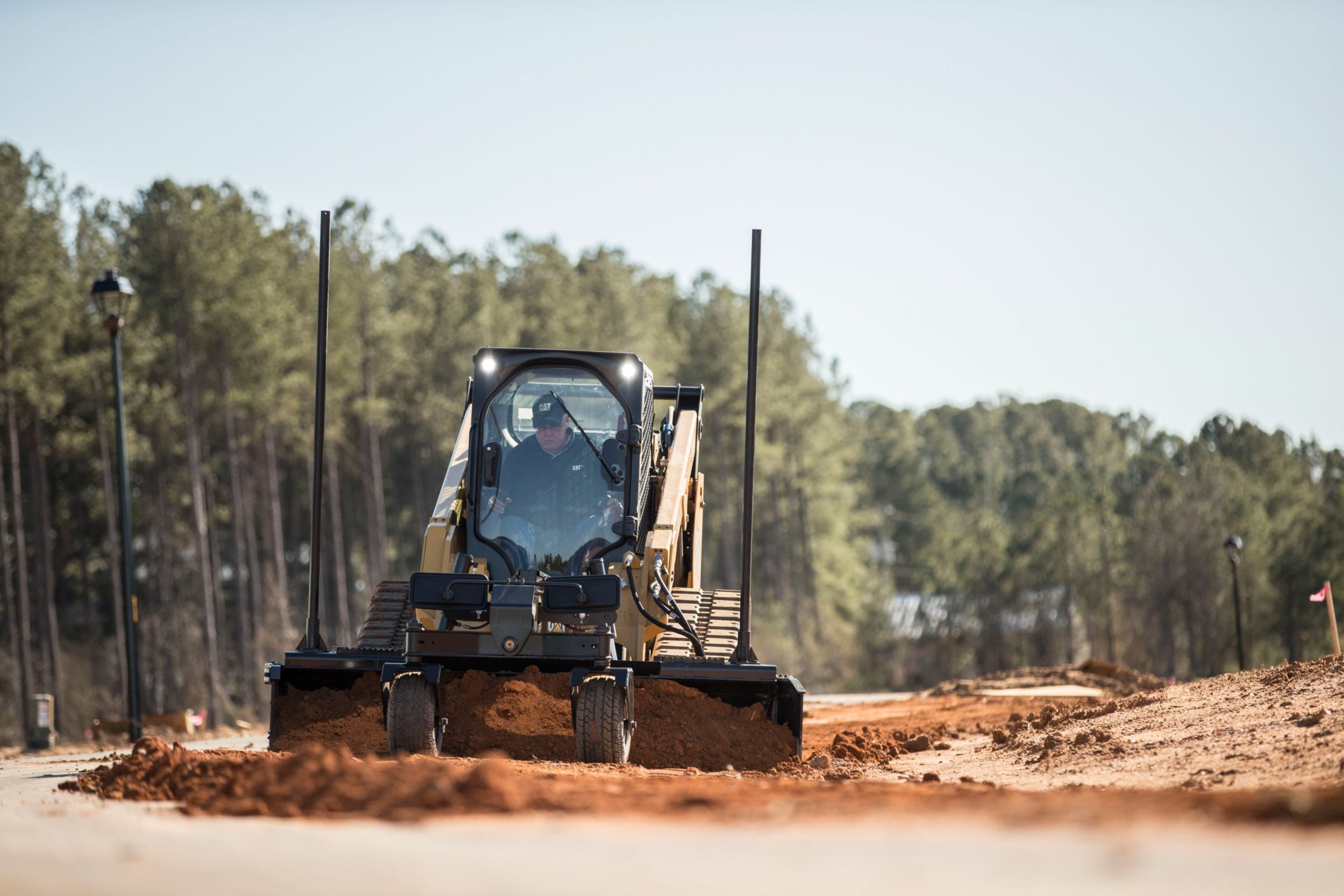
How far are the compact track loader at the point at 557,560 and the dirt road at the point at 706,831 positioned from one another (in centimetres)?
105

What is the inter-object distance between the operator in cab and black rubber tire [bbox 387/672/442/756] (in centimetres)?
177

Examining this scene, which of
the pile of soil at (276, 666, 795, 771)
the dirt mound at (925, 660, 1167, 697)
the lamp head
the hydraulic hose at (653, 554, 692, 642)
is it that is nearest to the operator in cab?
the hydraulic hose at (653, 554, 692, 642)

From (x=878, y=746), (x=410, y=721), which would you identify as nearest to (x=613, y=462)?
(x=410, y=721)

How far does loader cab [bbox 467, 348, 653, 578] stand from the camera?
10.9 metres

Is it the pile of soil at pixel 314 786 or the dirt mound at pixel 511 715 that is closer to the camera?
the pile of soil at pixel 314 786

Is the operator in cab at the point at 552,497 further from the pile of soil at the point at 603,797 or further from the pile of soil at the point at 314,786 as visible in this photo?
the pile of soil at the point at 603,797

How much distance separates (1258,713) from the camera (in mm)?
10391

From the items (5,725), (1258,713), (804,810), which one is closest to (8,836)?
(804,810)

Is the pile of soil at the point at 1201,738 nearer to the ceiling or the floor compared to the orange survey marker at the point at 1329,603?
nearer to the floor

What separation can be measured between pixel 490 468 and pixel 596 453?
34.4 inches

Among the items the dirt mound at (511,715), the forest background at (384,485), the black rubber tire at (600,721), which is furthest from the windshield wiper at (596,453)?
the forest background at (384,485)

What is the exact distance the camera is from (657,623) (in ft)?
34.7

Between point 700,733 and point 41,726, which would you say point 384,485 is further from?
point 700,733

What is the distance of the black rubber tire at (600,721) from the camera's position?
9281 mm
